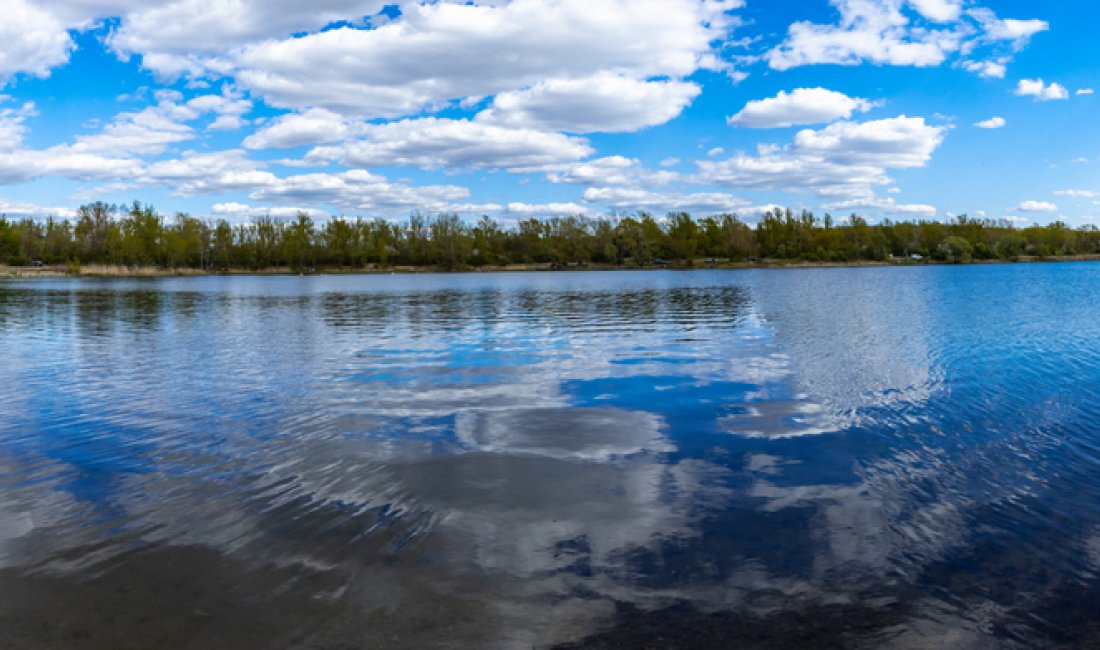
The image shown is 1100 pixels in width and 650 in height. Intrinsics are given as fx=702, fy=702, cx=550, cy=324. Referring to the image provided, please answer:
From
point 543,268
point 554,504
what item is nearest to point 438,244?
point 543,268

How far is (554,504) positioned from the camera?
8.70 meters

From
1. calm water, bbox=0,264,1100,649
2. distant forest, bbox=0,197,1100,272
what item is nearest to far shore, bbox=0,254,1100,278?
distant forest, bbox=0,197,1100,272

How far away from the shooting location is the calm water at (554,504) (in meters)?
5.89

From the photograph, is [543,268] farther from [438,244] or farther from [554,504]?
[554,504]

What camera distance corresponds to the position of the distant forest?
145738 mm

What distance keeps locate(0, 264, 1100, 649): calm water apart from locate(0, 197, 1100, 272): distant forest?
149 meters

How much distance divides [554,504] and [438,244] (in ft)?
566

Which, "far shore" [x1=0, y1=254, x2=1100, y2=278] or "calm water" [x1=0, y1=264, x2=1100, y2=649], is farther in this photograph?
"far shore" [x1=0, y1=254, x2=1100, y2=278]

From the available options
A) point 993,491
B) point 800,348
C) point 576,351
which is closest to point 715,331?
point 800,348

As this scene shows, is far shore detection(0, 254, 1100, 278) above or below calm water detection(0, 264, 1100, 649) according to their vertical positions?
above

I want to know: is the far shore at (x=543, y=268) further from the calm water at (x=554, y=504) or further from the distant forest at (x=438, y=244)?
the calm water at (x=554, y=504)

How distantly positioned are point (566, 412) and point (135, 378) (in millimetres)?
11744

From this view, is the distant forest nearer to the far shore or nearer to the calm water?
the far shore

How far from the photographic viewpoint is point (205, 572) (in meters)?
6.76
